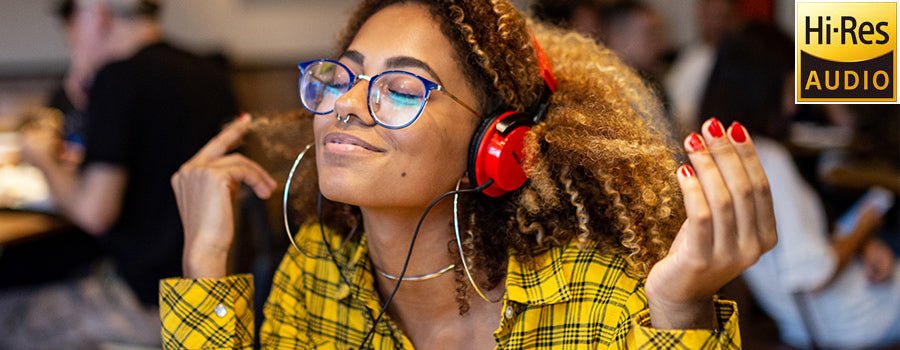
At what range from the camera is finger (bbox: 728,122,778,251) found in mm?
858

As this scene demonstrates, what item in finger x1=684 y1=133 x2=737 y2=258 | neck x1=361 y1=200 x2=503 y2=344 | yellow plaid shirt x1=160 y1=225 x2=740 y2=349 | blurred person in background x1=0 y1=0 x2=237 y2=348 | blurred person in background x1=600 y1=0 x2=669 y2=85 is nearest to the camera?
finger x1=684 y1=133 x2=737 y2=258

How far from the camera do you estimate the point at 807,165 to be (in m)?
2.20

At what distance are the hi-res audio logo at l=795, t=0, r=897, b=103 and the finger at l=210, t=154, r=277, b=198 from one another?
79cm

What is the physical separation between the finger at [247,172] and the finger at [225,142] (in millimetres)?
19

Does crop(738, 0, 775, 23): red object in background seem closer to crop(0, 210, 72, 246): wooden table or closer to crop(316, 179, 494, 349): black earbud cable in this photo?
crop(316, 179, 494, 349): black earbud cable

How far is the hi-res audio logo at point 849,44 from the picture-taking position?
2.95ft

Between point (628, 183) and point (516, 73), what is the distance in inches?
8.2

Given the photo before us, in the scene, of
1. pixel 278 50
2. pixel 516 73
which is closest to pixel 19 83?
pixel 278 50

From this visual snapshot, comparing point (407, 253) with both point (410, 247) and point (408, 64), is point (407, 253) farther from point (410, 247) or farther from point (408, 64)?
point (408, 64)

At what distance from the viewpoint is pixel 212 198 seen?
132cm

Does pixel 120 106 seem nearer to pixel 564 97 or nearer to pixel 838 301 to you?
pixel 564 97

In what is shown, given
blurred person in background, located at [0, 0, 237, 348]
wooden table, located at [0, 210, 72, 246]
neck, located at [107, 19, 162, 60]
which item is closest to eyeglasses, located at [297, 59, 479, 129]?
blurred person in background, located at [0, 0, 237, 348]

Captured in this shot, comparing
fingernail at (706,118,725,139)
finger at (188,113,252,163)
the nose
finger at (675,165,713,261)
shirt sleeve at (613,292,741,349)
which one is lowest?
shirt sleeve at (613,292,741,349)

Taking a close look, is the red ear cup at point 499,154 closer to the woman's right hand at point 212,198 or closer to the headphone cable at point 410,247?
the headphone cable at point 410,247
